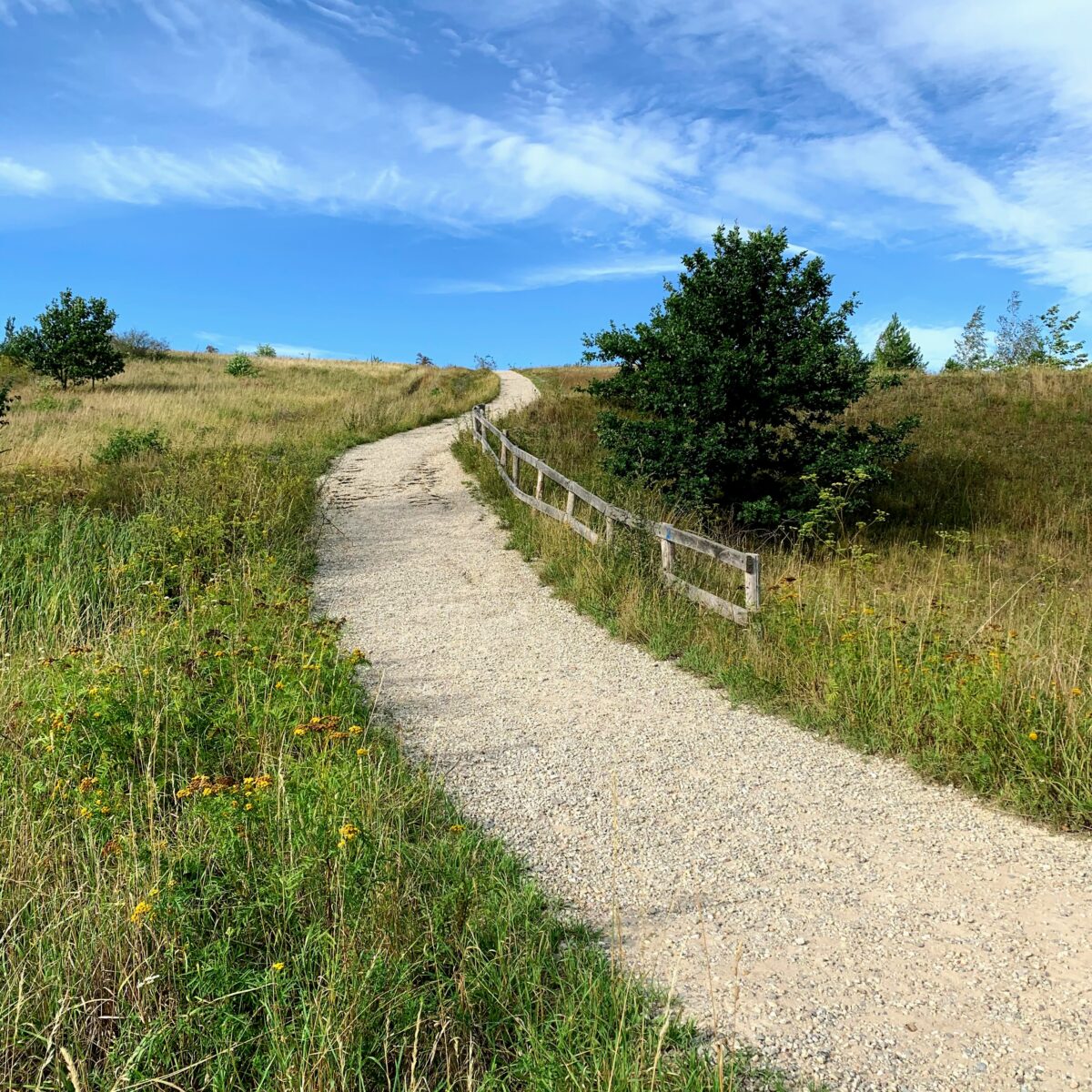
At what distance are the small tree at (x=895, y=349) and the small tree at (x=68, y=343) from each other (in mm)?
35926

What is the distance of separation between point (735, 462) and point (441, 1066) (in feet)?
33.0

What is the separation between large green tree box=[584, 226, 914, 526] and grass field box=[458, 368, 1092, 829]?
0.79 m

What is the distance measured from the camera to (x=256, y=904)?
326cm

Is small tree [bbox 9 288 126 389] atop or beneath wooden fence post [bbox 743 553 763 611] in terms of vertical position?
atop

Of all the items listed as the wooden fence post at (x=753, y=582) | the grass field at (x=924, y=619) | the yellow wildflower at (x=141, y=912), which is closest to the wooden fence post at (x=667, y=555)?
the grass field at (x=924, y=619)

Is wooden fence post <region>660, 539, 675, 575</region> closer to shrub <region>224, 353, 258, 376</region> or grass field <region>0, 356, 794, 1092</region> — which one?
grass field <region>0, 356, 794, 1092</region>

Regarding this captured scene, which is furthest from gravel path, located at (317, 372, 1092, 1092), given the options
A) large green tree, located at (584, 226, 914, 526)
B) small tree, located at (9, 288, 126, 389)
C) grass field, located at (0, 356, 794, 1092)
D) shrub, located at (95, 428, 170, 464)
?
small tree, located at (9, 288, 126, 389)

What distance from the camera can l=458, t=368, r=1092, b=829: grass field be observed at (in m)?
5.10

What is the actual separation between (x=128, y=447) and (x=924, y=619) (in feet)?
48.1

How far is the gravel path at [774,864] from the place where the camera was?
3.10 m

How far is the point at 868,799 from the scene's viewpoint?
5.02 meters

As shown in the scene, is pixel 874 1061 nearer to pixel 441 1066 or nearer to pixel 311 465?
pixel 441 1066

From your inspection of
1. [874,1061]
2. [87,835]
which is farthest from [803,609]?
[87,835]

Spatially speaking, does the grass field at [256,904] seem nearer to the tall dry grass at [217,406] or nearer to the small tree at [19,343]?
the tall dry grass at [217,406]
